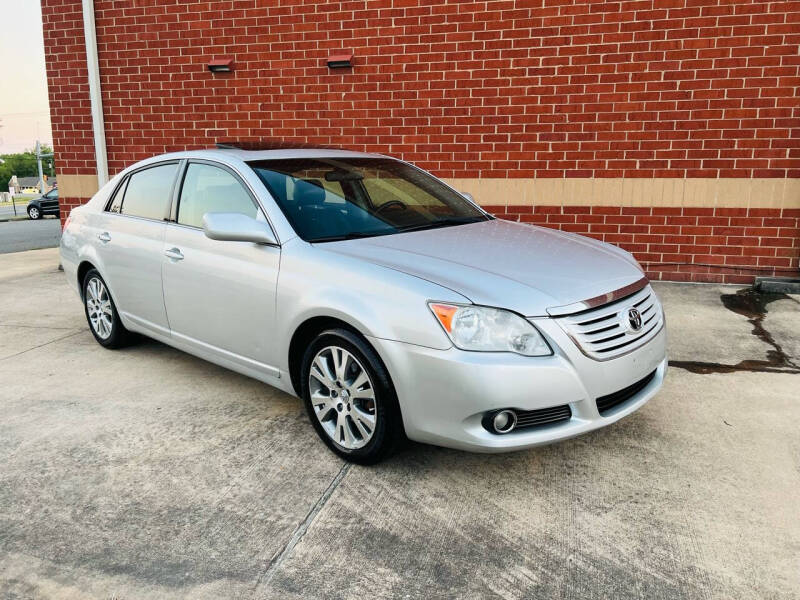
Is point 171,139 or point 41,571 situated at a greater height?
point 171,139

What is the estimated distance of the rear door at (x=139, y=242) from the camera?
4625 millimetres

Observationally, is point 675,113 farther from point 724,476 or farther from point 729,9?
point 724,476

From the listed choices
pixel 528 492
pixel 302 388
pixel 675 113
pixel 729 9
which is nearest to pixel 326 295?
pixel 302 388

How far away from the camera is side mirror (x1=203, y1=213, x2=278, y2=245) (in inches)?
144

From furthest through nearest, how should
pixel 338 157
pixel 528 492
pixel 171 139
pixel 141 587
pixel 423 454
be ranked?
pixel 171 139
pixel 338 157
pixel 423 454
pixel 528 492
pixel 141 587

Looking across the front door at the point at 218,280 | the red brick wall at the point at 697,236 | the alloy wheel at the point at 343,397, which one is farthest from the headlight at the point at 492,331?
the red brick wall at the point at 697,236

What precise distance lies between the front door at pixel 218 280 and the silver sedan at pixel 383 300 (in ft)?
0.04

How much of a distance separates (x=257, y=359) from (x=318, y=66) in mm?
5675

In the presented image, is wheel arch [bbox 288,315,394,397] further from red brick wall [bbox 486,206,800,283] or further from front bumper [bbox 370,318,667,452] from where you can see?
red brick wall [bbox 486,206,800,283]

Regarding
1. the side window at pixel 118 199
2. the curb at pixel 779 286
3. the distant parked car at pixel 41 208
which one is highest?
the side window at pixel 118 199

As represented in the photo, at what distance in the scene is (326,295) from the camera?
3344 millimetres

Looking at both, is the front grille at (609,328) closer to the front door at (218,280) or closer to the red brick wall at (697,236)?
the front door at (218,280)

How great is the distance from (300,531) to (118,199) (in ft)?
11.2

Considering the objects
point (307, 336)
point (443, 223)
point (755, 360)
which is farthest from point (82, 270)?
point (755, 360)
